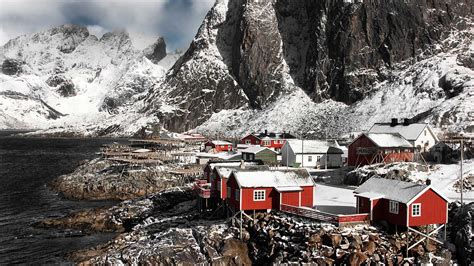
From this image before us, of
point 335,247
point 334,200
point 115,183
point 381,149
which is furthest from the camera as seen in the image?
point 115,183

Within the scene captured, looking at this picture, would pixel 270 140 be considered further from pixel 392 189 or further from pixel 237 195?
pixel 392 189

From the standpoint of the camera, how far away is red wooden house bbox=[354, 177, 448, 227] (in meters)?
39.2

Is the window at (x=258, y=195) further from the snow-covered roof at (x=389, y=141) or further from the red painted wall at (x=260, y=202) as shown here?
the snow-covered roof at (x=389, y=141)

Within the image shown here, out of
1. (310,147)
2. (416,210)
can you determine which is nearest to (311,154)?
(310,147)

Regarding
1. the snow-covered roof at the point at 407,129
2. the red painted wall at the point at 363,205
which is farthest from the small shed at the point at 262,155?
the red painted wall at the point at 363,205

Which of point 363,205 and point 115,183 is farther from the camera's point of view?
point 115,183

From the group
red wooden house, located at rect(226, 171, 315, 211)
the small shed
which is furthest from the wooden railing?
the small shed

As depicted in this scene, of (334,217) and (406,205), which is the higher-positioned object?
(406,205)

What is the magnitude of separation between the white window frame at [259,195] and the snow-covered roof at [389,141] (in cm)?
2407

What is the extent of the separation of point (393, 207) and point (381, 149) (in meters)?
25.0

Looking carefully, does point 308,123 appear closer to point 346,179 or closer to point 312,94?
point 312,94

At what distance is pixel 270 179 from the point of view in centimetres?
4712

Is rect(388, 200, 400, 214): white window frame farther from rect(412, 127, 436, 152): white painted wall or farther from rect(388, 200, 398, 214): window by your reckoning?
rect(412, 127, 436, 152): white painted wall

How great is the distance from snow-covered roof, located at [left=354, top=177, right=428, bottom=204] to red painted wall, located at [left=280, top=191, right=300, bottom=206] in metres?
5.91
